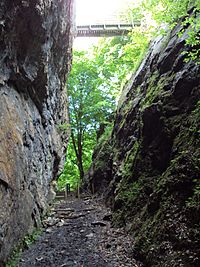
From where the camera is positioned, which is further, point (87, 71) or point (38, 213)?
point (87, 71)

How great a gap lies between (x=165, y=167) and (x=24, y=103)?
17.8ft

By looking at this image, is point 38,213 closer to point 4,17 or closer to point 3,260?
point 3,260

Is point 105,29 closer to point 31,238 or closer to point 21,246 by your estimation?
point 31,238

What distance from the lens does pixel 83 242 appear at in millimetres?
6891

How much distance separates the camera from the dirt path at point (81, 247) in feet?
18.0

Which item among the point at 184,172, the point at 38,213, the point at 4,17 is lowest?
the point at 38,213

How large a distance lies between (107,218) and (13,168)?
404 centimetres

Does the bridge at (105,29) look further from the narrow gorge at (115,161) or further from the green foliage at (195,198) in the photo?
the green foliage at (195,198)

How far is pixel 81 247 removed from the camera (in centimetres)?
649

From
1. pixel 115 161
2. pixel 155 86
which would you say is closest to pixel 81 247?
pixel 115 161

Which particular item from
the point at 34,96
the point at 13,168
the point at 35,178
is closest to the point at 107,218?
the point at 35,178

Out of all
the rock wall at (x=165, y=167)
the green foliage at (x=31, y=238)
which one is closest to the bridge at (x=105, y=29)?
the rock wall at (x=165, y=167)

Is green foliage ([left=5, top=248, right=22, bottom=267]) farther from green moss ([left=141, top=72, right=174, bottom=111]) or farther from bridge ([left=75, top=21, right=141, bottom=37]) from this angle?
bridge ([left=75, top=21, right=141, bottom=37])

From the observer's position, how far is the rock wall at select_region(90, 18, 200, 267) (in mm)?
4543
